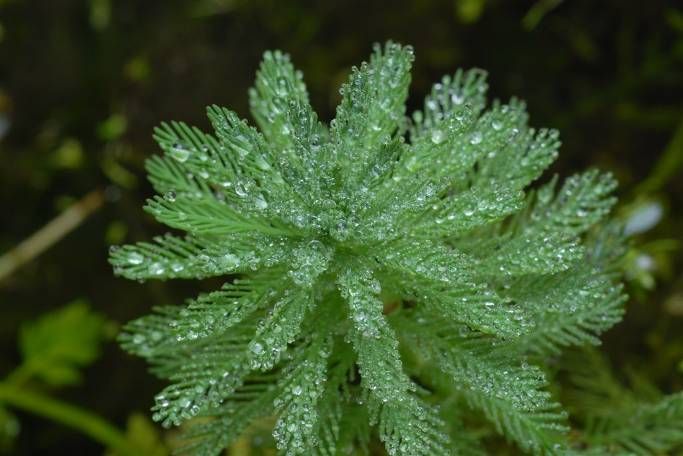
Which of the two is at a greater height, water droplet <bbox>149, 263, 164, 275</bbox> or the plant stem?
the plant stem

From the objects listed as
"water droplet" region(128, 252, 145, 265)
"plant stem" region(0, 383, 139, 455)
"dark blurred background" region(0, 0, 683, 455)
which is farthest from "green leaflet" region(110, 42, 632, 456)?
"plant stem" region(0, 383, 139, 455)

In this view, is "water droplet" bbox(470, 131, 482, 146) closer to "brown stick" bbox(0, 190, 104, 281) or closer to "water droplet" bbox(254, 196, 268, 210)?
"water droplet" bbox(254, 196, 268, 210)

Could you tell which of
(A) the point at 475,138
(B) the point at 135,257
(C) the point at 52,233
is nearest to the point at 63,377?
(C) the point at 52,233

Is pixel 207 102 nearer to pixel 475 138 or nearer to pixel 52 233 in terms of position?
pixel 52 233

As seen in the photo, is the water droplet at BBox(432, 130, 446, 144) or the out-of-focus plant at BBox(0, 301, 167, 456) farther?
the out-of-focus plant at BBox(0, 301, 167, 456)

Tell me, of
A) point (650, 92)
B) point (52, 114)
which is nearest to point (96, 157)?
point (52, 114)

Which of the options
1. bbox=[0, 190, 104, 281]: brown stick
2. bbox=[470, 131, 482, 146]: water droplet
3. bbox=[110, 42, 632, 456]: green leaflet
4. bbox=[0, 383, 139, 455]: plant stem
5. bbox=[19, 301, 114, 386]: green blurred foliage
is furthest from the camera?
bbox=[0, 190, 104, 281]: brown stick

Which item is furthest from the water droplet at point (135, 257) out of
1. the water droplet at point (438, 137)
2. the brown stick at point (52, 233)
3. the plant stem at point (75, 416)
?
the brown stick at point (52, 233)
